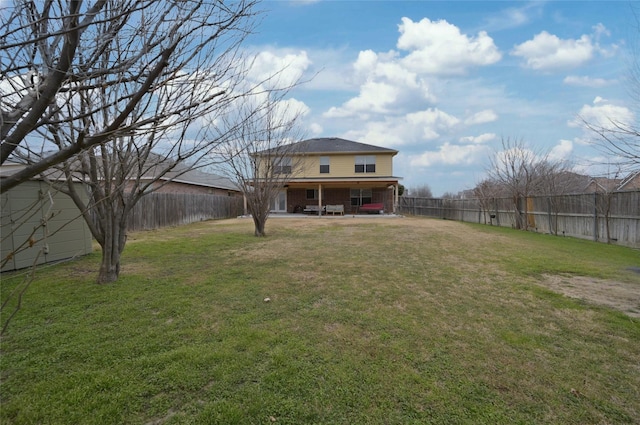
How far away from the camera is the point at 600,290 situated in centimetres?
538

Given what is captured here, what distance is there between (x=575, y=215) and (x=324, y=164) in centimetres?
1584

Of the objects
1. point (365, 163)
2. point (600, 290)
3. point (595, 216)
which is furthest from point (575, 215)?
point (365, 163)

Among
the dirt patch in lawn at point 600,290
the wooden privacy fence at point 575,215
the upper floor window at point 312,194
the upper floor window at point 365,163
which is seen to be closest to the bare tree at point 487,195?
the wooden privacy fence at point 575,215

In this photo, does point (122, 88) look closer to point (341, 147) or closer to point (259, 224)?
point (259, 224)

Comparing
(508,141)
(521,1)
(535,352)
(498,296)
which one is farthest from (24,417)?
(508,141)

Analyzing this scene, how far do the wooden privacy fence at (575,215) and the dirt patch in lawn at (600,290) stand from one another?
6.61 meters

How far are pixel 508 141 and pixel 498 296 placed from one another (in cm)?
1514

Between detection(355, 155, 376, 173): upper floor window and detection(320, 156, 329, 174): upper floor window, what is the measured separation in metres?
→ 2.28

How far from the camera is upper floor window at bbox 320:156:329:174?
24.6 metres

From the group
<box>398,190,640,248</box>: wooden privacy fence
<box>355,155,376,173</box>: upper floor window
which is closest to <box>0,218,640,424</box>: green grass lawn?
<box>398,190,640,248</box>: wooden privacy fence

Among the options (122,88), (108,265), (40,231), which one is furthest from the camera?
(40,231)

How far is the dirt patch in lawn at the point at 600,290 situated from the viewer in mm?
4684

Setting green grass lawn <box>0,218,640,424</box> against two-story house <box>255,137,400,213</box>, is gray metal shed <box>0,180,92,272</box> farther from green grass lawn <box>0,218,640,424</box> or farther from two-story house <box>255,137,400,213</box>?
two-story house <box>255,137,400,213</box>

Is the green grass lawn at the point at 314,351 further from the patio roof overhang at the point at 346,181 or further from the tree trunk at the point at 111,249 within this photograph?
the patio roof overhang at the point at 346,181
